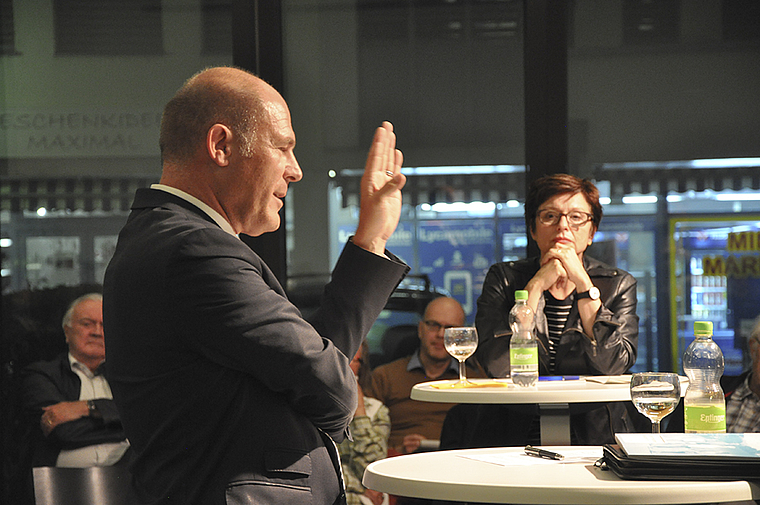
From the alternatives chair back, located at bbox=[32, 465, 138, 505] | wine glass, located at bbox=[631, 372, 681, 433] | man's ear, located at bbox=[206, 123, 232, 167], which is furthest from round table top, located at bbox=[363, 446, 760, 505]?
chair back, located at bbox=[32, 465, 138, 505]

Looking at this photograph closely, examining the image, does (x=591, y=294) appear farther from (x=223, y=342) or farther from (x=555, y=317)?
(x=223, y=342)

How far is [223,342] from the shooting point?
1104 mm

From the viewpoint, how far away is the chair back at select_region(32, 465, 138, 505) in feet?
8.34

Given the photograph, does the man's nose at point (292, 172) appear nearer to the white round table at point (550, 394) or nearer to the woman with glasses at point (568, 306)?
the white round table at point (550, 394)

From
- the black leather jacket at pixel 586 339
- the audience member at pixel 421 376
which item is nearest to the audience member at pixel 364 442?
the audience member at pixel 421 376

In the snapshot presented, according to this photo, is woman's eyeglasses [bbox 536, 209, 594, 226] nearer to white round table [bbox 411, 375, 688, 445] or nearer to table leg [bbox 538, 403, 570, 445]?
white round table [bbox 411, 375, 688, 445]

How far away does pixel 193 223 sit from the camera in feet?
3.85

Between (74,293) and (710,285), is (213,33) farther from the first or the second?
(710,285)

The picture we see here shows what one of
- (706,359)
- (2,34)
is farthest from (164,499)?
(2,34)

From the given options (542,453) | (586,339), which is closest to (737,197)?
(586,339)

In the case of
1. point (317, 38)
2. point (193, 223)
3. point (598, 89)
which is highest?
point (317, 38)

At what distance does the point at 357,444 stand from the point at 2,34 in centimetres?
263

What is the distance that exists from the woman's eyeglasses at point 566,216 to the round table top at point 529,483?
1.47 m

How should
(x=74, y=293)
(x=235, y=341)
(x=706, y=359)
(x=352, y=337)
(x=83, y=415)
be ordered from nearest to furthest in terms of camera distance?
(x=235, y=341) < (x=352, y=337) < (x=706, y=359) < (x=83, y=415) < (x=74, y=293)
